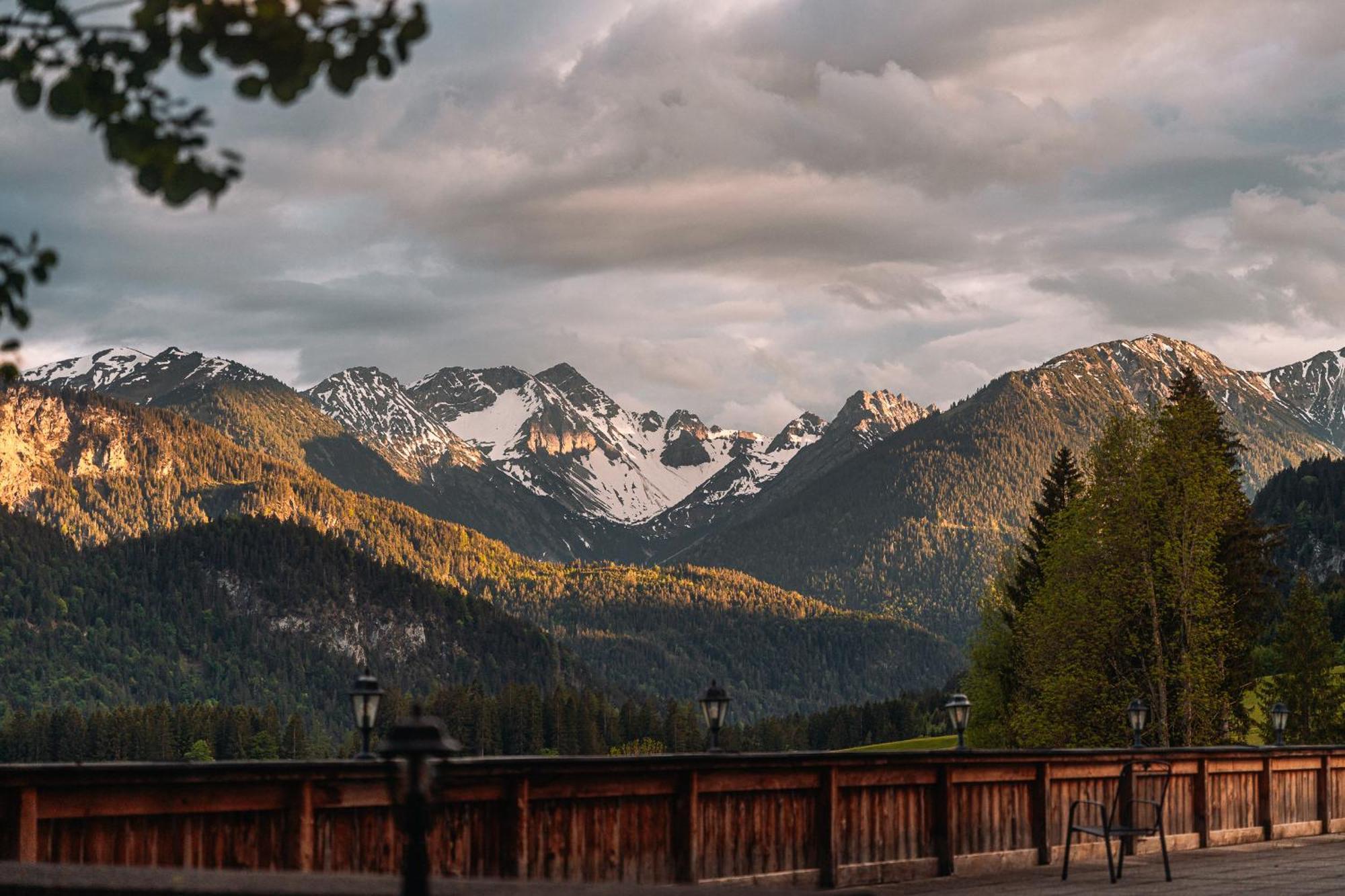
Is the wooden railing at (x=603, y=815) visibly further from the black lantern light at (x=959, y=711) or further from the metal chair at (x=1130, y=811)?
the black lantern light at (x=959, y=711)

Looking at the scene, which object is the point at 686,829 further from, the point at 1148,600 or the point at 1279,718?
the point at 1148,600

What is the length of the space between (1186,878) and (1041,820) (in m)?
2.15

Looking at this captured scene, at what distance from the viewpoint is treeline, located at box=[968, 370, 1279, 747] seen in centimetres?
5559

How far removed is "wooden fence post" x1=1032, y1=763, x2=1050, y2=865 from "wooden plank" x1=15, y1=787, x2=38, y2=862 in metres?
13.2

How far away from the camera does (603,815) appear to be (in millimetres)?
16125

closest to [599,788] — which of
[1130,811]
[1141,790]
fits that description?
[1130,811]

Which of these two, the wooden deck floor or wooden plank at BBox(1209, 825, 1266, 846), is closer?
the wooden deck floor

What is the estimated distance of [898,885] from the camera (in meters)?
18.4

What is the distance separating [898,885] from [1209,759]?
9.51 m

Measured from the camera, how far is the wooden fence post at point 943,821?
19406 mm

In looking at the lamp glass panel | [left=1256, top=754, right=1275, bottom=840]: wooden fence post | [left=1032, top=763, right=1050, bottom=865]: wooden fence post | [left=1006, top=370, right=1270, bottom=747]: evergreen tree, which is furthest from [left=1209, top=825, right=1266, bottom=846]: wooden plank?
[left=1006, top=370, right=1270, bottom=747]: evergreen tree

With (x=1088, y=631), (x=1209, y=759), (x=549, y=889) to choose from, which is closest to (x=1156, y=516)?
(x=1088, y=631)

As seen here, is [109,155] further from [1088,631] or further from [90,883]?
[1088,631]

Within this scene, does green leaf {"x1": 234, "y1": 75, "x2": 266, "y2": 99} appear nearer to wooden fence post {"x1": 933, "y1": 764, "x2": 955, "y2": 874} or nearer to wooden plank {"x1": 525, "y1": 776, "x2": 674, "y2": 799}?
wooden plank {"x1": 525, "y1": 776, "x2": 674, "y2": 799}
